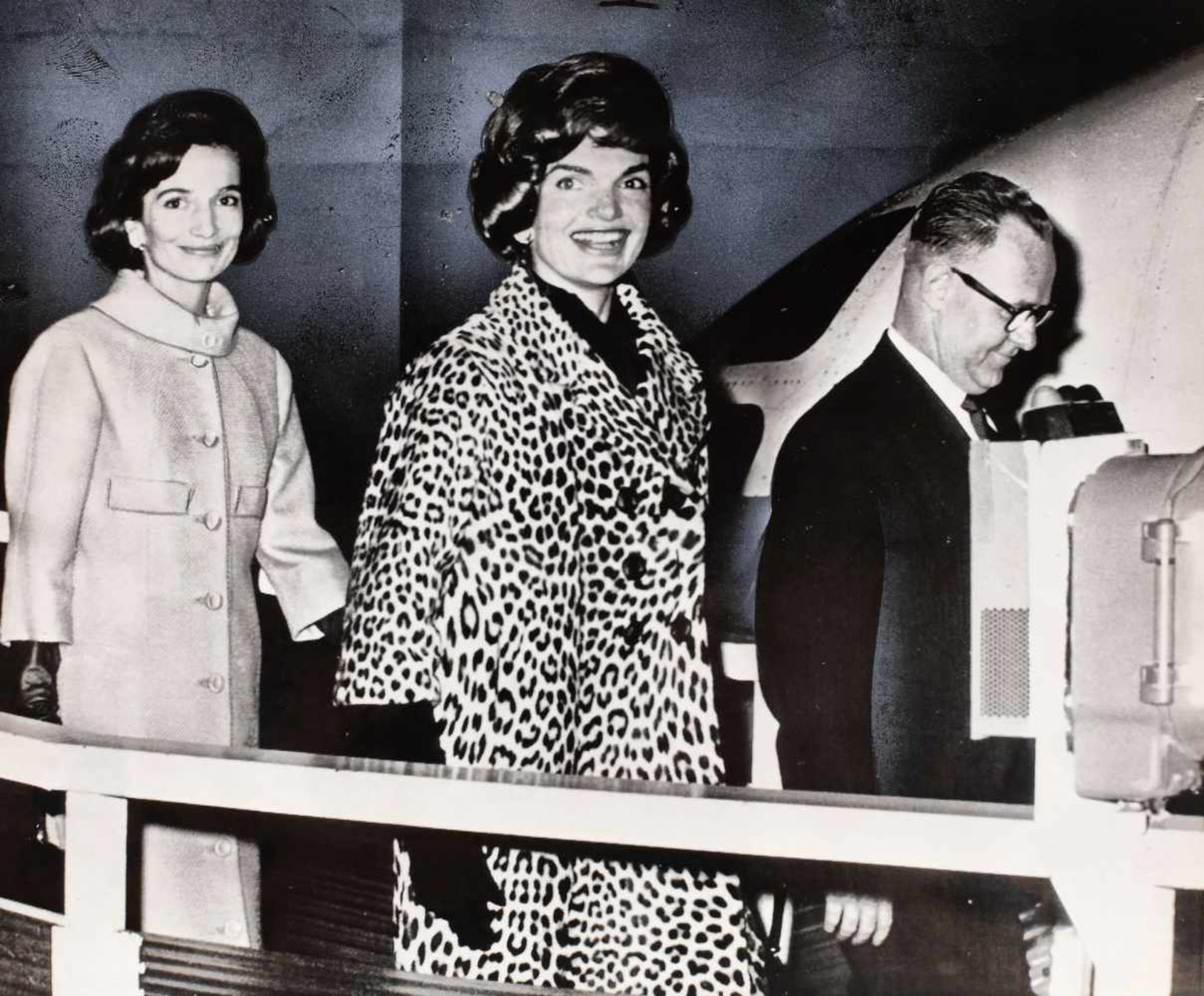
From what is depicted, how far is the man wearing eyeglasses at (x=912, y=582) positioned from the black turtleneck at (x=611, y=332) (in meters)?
0.32

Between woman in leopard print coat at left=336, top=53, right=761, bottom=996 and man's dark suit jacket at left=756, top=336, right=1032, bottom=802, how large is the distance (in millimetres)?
146

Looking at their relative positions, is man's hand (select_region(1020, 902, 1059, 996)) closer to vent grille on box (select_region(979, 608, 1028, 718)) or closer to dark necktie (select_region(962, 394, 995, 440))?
vent grille on box (select_region(979, 608, 1028, 718))

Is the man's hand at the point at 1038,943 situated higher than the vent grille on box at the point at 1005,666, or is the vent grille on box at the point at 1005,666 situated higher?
the vent grille on box at the point at 1005,666

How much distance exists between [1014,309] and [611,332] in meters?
0.68

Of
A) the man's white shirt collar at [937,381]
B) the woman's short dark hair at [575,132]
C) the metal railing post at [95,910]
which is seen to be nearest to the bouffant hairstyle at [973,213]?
the man's white shirt collar at [937,381]

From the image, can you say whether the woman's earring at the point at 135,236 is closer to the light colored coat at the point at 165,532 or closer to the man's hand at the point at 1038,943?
the light colored coat at the point at 165,532

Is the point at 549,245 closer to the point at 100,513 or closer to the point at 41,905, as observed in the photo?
the point at 100,513

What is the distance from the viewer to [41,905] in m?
2.82

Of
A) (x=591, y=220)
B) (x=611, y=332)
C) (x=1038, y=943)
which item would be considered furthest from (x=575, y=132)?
(x=1038, y=943)

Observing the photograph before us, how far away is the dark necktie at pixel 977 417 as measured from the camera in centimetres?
241

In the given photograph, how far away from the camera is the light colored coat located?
2.72m

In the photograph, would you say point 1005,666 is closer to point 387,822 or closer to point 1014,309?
point 1014,309

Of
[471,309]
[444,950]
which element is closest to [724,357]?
[471,309]

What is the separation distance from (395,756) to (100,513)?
737mm
